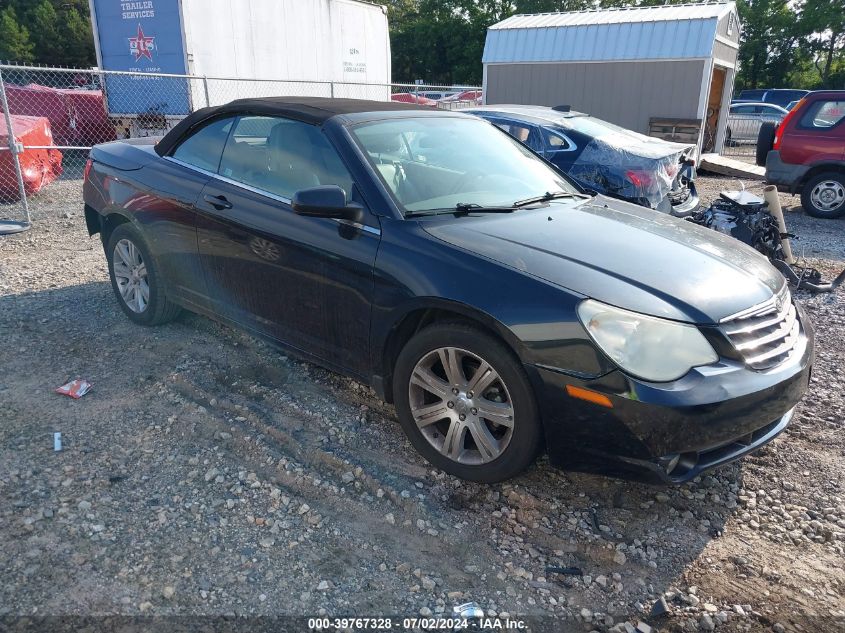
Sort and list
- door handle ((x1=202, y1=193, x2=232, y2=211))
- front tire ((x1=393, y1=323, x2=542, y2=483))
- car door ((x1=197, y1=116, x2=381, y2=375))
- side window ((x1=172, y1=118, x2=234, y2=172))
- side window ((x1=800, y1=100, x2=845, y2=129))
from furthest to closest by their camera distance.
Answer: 1. side window ((x1=800, y1=100, x2=845, y2=129))
2. side window ((x1=172, y1=118, x2=234, y2=172))
3. door handle ((x1=202, y1=193, x2=232, y2=211))
4. car door ((x1=197, y1=116, x2=381, y2=375))
5. front tire ((x1=393, y1=323, x2=542, y2=483))

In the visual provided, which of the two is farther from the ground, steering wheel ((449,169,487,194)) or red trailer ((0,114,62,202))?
steering wheel ((449,169,487,194))

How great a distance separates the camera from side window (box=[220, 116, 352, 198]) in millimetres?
3639

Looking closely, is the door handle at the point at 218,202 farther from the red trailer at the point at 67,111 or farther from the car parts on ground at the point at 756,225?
the red trailer at the point at 67,111

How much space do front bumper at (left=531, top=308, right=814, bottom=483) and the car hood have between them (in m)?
0.30

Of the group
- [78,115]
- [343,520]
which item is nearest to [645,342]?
[343,520]

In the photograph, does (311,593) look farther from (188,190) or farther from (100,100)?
(100,100)

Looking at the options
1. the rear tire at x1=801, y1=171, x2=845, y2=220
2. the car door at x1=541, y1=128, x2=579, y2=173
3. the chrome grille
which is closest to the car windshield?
the chrome grille

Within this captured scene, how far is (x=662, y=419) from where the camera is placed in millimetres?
2594

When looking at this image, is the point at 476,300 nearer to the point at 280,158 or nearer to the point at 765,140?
the point at 280,158

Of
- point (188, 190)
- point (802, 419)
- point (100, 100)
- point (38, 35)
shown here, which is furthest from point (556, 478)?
point (38, 35)

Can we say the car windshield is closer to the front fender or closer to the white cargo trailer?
the front fender

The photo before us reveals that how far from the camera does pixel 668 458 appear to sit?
2666 millimetres

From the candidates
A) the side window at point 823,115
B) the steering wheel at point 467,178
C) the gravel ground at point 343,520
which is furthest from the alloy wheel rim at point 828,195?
the steering wheel at point 467,178

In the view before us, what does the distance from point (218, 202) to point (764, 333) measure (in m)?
3.04
